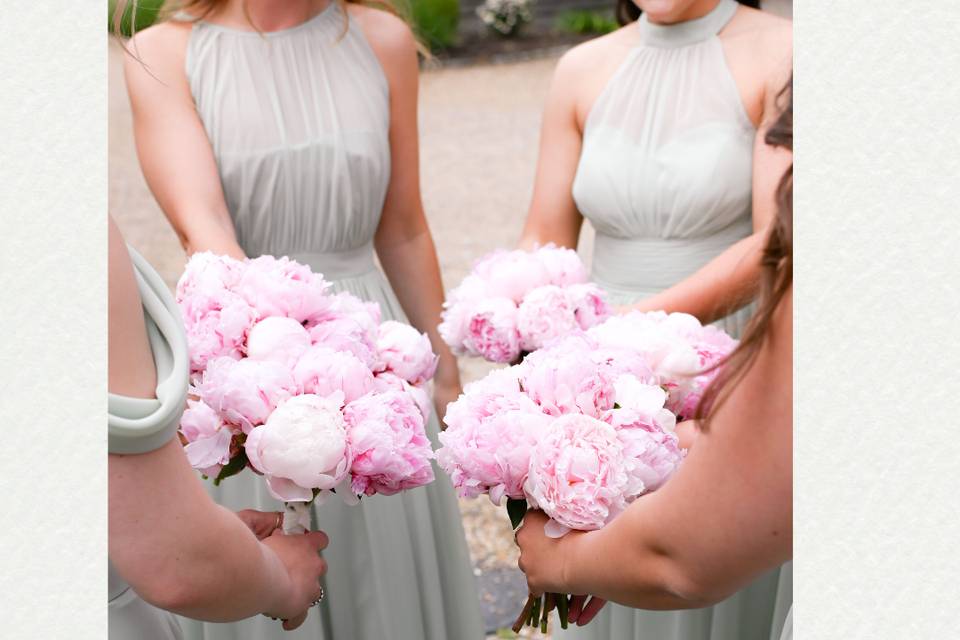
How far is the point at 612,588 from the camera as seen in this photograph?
1.57 metres

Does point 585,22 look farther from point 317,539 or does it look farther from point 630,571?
point 630,571

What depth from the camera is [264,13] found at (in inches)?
120

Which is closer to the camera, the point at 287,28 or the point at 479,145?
the point at 287,28

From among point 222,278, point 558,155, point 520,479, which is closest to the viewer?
point 520,479

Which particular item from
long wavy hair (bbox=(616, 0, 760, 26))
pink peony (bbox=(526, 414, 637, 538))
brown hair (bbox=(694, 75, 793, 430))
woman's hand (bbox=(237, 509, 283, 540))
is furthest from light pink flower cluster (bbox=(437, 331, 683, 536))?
long wavy hair (bbox=(616, 0, 760, 26))

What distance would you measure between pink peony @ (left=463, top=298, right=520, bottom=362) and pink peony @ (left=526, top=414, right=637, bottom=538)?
0.71 meters

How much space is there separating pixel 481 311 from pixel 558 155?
2.92 ft

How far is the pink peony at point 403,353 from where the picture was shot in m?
2.15

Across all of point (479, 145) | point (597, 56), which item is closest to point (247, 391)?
point (597, 56)

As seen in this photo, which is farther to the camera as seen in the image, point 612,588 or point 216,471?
point 216,471

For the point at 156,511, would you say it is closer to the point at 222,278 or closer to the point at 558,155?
the point at 222,278

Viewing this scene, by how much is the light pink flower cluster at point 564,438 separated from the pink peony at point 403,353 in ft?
0.71

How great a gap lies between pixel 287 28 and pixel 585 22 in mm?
17874
